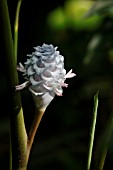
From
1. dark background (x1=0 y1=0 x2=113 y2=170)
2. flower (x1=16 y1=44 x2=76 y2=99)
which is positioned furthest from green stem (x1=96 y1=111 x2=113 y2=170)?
dark background (x1=0 y1=0 x2=113 y2=170)

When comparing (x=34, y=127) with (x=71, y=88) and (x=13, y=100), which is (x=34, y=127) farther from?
(x=71, y=88)

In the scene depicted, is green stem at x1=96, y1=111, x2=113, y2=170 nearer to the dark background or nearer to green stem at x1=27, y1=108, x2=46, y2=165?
green stem at x1=27, y1=108, x2=46, y2=165

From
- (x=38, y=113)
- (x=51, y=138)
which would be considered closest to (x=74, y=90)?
(x=51, y=138)

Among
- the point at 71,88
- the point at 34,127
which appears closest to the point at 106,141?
the point at 34,127

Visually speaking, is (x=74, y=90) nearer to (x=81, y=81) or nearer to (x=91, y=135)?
(x=81, y=81)

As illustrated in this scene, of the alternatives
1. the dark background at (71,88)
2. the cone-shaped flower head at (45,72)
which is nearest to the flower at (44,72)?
the cone-shaped flower head at (45,72)
